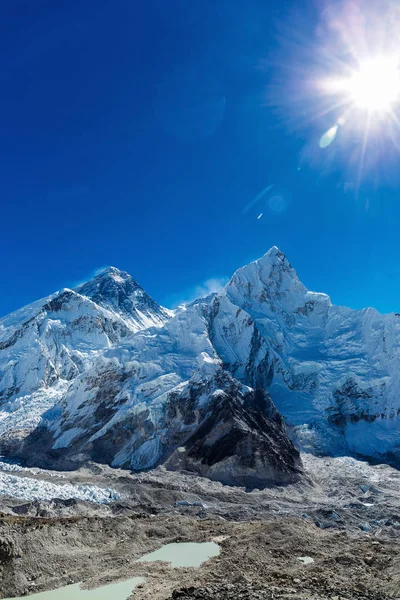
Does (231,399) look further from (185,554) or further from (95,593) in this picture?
(95,593)

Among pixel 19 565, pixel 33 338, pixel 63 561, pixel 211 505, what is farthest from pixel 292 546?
pixel 33 338

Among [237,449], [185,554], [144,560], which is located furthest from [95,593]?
[237,449]

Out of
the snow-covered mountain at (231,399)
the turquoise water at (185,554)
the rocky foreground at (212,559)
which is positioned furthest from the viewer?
the snow-covered mountain at (231,399)

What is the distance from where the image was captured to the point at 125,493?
8638cm

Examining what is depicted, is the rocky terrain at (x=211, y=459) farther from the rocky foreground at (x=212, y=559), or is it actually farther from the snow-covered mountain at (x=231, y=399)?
the snow-covered mountain at (x=231, y=399)

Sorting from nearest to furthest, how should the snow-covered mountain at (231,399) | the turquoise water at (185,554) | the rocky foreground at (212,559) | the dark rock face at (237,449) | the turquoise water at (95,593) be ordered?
the rocky foreground at (212,559), the turquoise water at (95,593), the turquoise water at (185,554), the dark rock face at (237,449), the snow-covered mountain at (231,399)

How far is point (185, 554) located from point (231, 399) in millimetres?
80378

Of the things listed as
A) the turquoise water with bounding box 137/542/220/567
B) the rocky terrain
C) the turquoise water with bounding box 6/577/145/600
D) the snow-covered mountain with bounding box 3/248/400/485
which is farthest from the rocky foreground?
the snow-covered mountain with bounding box 3/248/400/485

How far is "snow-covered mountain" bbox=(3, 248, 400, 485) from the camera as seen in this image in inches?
4323

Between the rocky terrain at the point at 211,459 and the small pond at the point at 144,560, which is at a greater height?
the rocky terrain at the point at 211,459

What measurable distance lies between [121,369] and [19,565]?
11148 centimetres

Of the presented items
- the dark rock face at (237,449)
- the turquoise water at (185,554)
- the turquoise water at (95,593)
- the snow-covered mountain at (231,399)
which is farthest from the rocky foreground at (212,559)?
the snow-covered mountain at (231,399)

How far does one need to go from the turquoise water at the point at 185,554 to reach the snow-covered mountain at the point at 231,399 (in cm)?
5867

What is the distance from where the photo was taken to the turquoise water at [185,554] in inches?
1487
